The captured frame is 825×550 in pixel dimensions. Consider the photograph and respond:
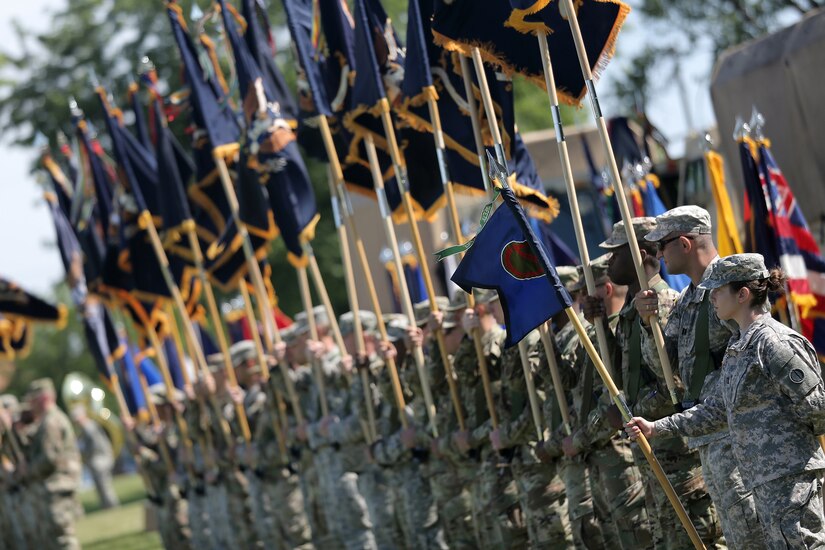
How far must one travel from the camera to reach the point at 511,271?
23.9 ft

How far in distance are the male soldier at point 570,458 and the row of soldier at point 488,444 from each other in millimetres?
13

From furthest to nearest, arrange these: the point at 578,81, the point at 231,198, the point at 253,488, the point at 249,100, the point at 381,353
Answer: the point at 253,488
the point at 231,198
the point at 249,100
the point at 381,353
the point at 578,81

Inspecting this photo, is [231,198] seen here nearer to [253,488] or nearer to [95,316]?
[253,488]

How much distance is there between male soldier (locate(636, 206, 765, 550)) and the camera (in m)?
6.63

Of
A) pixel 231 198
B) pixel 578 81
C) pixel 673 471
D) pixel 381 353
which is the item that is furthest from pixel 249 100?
pixel 673 471

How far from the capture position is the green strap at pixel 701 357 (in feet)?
22.4

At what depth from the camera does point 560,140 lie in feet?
24.8

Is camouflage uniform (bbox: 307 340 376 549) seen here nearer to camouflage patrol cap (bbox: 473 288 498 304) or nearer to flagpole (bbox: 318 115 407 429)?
flagpole (bbox: 318 115 407 429)

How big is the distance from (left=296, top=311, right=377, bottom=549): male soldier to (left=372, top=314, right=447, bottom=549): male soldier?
75cm

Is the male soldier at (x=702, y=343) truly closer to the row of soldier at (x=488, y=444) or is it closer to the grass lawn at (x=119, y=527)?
the row of soldier at (x=488, y=444)

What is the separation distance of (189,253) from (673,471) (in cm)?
850

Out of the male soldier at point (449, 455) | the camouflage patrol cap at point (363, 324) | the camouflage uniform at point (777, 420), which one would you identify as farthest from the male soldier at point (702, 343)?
the camouflage patrol cap at point (363, 324)

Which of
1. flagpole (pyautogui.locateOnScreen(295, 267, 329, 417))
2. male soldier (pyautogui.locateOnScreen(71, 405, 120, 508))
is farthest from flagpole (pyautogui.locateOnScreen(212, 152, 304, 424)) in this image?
male soldier (pyautogui.locateOnScreen(71, 405, 120, 508))

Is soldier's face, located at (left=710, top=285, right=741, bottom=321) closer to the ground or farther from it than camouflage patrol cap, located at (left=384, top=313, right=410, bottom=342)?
closer to the ground
